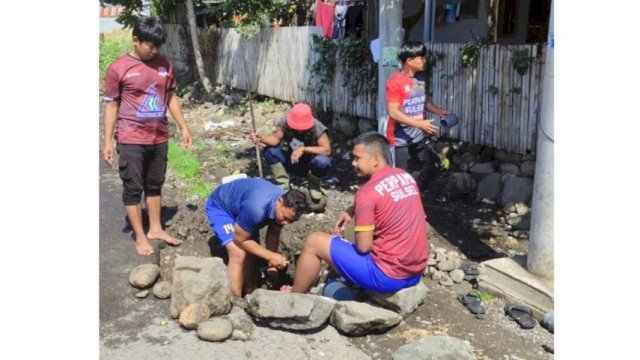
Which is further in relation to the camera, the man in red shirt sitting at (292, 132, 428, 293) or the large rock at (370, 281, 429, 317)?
the large rock at (370, 281, 429, 317)

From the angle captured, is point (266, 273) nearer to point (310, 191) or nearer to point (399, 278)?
point (310, 191)

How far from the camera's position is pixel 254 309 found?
393 cm

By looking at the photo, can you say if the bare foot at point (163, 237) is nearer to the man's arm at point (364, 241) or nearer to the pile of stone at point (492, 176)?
the man's arm at point (364, 241)

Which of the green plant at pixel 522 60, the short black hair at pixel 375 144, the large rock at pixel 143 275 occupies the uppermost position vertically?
the green plant at pixel 522 60

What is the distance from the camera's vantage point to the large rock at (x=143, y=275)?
4.39 metres

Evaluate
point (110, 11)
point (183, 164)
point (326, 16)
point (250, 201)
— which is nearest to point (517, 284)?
point (250, 201)

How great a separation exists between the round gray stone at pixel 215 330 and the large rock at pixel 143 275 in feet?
2.74

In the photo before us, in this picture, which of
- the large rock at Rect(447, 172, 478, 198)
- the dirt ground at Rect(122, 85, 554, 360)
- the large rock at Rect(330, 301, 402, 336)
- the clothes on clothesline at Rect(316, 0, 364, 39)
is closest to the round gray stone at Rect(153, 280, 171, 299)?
the dirt ground at Rect(122, 85, 554, 360)

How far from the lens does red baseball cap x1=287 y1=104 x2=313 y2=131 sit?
230 inches

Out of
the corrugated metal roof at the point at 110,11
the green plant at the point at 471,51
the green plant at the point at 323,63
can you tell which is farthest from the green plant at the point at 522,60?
the corrugated metal roof at the point at 110,11

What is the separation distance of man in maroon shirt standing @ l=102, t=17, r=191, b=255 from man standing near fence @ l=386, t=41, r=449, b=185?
2.00 m

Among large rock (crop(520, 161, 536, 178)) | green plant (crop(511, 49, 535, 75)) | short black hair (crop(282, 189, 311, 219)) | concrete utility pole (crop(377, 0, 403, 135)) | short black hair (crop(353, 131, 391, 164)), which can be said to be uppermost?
concrete utility pole (crop(377, 0, 403, 135))

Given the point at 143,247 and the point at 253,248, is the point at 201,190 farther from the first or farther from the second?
the point at 253,248

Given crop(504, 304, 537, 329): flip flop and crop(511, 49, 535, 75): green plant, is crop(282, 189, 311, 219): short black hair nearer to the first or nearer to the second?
crop(504, 304, 537, 329): flip flop
